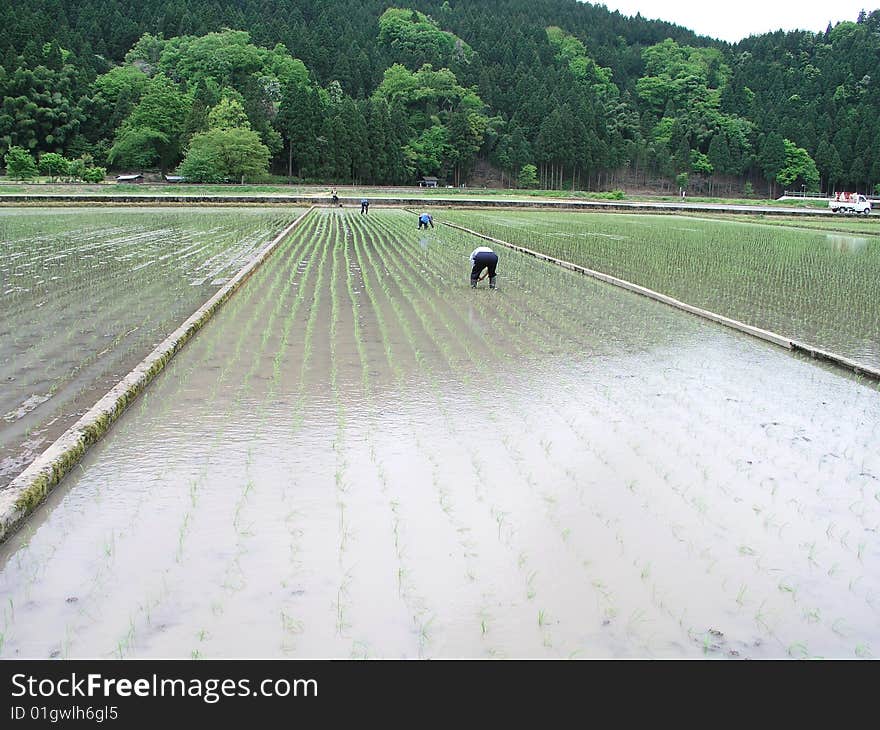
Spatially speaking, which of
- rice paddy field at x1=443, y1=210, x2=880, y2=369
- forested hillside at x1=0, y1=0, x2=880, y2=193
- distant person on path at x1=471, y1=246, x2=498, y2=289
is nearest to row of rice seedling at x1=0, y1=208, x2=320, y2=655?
rice paddy field at x1=443, y1=210, x2=880, y2=369

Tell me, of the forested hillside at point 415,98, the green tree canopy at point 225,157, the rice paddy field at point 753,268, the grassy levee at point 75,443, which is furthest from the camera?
the forested hillside at point 415,98

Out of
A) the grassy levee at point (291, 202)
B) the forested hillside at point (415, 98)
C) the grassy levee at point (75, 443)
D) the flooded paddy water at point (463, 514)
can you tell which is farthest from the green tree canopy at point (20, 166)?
the flooded paddy water at point (463, 514)

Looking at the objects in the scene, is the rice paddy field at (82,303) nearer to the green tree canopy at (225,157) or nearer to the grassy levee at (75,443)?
the grassy levee at (75,443)

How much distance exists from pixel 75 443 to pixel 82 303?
20.5ft

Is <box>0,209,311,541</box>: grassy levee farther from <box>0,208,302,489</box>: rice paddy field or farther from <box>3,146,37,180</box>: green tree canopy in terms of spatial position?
<box>3,146,37,180</box>: green tree canopy

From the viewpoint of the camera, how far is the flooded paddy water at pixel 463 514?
2838 mm

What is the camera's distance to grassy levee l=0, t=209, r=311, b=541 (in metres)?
3.65

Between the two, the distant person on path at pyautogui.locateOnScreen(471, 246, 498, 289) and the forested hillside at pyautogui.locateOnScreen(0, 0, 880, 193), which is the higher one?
the forested hillside at pyautogui.locateOnScreen(0, 0, 880, 193)

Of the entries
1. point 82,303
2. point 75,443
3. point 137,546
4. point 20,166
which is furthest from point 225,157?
point 137,546

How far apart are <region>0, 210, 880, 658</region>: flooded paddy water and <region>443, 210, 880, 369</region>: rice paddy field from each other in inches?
108

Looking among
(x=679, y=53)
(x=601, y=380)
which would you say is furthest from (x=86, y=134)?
(x=679, y=53)

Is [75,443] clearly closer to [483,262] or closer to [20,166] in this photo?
[483,262]

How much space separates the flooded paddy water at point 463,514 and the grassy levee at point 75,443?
0.09 m

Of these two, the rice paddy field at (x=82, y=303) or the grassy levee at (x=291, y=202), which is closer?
the rice paddy field at (x=82, y=303)
